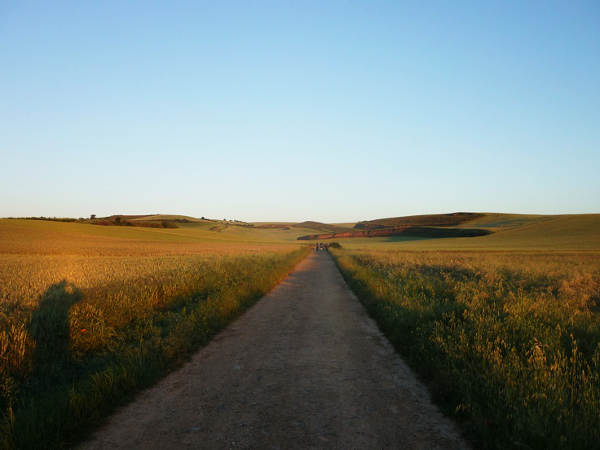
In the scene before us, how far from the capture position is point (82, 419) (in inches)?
156

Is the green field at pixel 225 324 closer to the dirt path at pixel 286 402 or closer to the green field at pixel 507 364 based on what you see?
the green field at pixel 507 364

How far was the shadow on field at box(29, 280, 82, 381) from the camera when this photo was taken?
17.6ft

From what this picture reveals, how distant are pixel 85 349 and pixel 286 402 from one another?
13.7 ft

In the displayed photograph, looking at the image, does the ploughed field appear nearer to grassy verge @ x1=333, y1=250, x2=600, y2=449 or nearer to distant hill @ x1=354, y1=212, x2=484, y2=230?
grassy verge @ x1=333, y1=250, x2=600, y2=449

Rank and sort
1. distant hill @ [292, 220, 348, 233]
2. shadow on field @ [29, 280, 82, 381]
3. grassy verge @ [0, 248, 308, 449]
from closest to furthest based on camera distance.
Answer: grassy verge @ [0, 248, 308, 449], shadow on field @ [29, 280, 82, 381], distant hill @ [292, 220, 348, 233]

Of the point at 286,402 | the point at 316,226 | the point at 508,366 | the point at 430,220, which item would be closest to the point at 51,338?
the point at 286,402

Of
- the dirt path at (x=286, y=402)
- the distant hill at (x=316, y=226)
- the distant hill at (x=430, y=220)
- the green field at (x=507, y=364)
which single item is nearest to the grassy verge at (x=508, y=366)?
the green field at (x=507, y=364)

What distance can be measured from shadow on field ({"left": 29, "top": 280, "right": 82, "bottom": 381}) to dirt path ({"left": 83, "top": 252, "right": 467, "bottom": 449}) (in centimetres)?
187

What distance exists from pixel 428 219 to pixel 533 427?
359 ft

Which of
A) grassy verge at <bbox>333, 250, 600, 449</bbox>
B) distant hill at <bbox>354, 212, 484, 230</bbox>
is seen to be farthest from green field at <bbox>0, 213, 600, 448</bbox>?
distant hill at <bbox>354, 212, 484, 230</bbox>

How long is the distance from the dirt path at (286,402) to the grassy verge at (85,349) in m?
0.37

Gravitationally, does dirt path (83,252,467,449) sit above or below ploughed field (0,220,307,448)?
below

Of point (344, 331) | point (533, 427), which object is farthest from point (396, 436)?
point (344, 331)

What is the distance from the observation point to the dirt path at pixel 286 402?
11.9 feet
